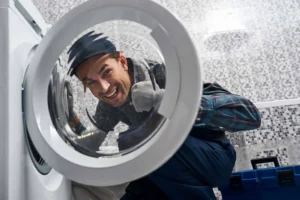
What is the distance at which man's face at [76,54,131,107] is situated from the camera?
913 millimetres

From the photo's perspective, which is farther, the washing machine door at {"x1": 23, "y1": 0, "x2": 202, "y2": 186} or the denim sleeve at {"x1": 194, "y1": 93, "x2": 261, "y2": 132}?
the denim sleeve at {"x1": 194, "y1": 93, "x2": 261, "y2": 132}

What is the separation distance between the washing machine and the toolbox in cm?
49

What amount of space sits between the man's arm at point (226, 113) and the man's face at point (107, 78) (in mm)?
239

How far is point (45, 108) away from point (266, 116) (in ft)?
3.44

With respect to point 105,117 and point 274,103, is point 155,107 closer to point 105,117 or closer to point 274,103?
point 105,117

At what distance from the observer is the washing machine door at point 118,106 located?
0.73 meters

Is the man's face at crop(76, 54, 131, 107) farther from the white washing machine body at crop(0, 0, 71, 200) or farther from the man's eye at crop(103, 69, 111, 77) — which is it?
the white washing machine body at crop(0, 0, 71, 200)

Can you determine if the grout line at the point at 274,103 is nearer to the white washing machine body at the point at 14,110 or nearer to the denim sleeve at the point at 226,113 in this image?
the denim sleeve at the point at 226,113

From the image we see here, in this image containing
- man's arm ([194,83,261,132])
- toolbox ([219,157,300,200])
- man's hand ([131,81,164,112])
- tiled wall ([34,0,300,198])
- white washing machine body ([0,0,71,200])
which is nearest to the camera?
white washing machine body ([0,0,71,200])

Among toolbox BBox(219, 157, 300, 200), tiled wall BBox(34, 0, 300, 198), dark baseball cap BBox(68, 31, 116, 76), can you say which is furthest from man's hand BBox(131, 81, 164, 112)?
tiled wall BBox(34, 0, 300, 198)

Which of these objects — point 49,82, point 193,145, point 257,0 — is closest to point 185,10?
point 257,0

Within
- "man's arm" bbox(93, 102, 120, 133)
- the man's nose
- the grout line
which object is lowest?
the grout line

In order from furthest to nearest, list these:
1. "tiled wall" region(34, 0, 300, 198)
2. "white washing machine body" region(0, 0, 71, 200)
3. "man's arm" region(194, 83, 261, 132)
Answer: "tiled wall" region(34, 0, 300, 198), "man's arm" region(194, 83, 261, 132), "white washing machine body" region(0, 0, 71, 200)

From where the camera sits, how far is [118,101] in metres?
0.93
